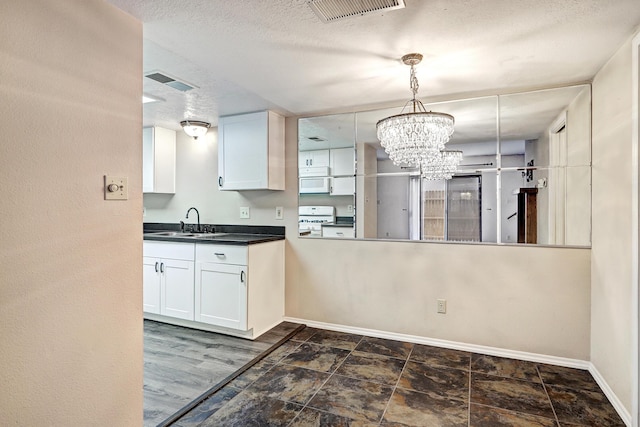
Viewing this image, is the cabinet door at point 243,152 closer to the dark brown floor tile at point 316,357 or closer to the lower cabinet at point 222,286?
the lower cabinet at point 222,286

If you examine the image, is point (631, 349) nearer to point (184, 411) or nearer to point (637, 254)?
point (637, 254)

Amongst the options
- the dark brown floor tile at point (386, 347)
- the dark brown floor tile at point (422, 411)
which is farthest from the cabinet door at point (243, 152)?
the dark brown floor tile at point (422, 411)

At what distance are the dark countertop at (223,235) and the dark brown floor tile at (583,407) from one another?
2375 millimetres

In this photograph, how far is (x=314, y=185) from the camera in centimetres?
341

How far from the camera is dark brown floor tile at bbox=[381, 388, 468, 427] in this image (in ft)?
6.36

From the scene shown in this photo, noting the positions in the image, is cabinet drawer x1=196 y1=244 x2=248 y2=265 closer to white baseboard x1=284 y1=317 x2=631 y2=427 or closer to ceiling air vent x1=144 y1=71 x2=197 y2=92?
white baseboard x1=284 y1=317 x2=631 y2=427

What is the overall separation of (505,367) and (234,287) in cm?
219

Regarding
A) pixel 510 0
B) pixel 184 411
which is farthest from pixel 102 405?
pixel 510 0

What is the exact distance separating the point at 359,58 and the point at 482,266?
1.85 m

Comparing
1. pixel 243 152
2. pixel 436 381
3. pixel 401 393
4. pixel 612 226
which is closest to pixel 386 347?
pixel 436 381

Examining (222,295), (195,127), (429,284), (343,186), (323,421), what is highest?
(195,127)

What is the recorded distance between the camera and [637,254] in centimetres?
179

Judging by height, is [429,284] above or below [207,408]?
above

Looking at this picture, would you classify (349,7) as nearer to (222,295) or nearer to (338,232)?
(338,232)
